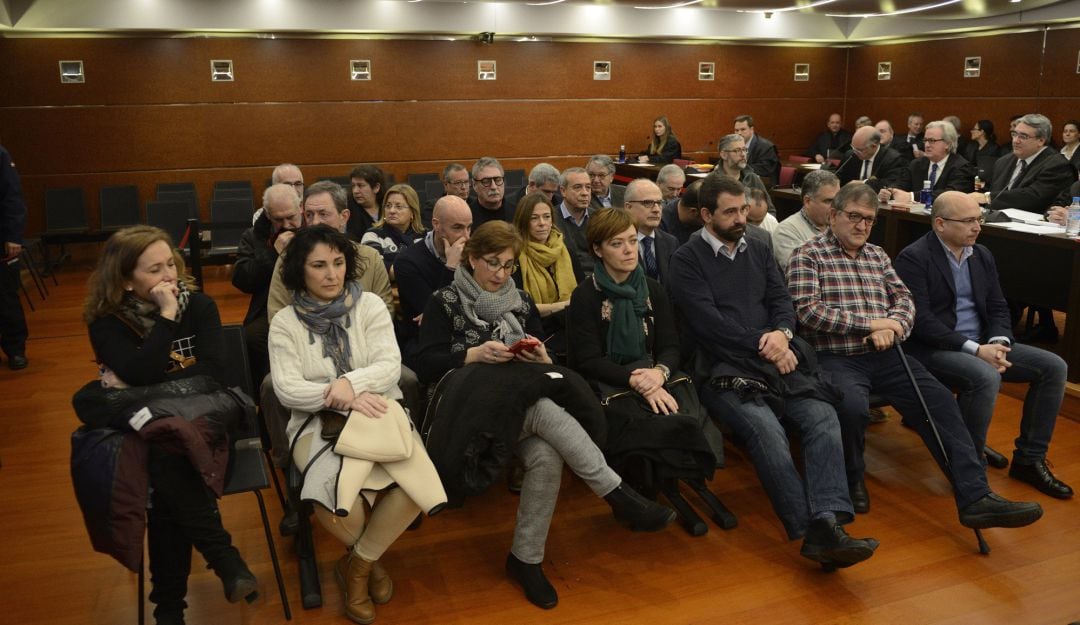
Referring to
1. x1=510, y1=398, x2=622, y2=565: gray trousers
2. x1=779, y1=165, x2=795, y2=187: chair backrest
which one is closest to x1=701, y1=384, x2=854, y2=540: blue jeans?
x1=510, y1=398, x2=622, y2=565: gray trousers

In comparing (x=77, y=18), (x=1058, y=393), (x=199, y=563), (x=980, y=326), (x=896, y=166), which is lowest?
(x=199, y=563)

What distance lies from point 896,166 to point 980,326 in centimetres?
387

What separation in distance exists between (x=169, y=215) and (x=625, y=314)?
6.32 metres

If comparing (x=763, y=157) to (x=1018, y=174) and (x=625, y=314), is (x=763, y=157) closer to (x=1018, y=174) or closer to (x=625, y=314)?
(x=1018, y=174)

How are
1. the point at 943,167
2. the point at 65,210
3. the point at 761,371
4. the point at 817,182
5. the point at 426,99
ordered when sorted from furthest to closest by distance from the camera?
1. the point at 426,99
2. the point at 65,210
3. the point at 943,167
4. the point at 817,182
5. the point at 761,371

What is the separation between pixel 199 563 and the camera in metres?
3.06

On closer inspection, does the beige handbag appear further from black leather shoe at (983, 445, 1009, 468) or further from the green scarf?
black leather shoe at (983, 445, 1009, 468)

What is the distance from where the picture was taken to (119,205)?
28.7 feet

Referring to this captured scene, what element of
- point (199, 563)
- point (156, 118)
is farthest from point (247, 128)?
point (199, 563)

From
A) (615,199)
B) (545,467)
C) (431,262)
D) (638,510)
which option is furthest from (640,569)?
(615,199)

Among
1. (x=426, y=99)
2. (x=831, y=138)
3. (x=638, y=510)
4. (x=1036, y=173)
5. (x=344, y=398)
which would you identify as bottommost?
(x=638, y=510)

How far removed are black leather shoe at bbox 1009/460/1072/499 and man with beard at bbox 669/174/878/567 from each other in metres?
1.06

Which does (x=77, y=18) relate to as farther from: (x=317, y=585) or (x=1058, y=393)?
(x=1058, y=393)

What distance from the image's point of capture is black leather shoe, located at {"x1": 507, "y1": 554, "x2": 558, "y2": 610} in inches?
109
